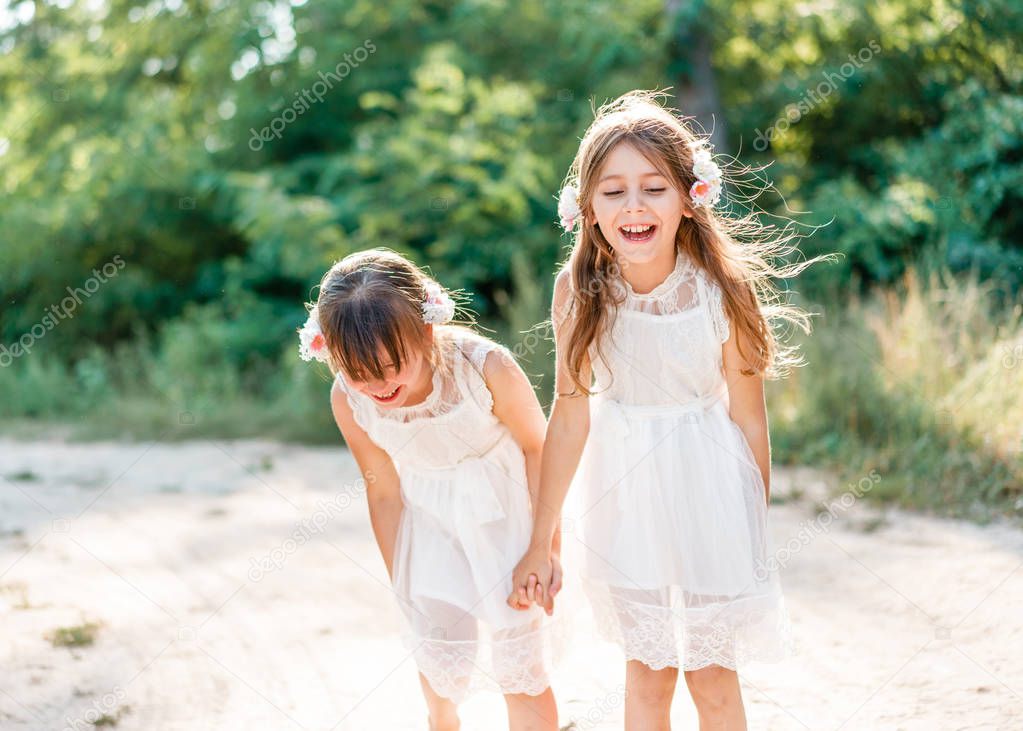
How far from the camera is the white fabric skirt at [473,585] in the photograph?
2.64 m

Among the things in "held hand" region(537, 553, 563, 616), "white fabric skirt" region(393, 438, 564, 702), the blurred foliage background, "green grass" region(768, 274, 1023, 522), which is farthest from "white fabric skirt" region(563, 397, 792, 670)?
the blurred foliage background

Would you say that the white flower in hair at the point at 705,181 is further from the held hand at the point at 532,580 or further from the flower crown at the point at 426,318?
the held hand at the point at 532,580

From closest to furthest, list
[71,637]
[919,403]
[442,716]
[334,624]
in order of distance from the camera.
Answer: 1. [442,716]
2. [71,637]
3. [334,624]
4. [919,403]

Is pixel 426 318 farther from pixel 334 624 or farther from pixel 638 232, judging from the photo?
pixel 334 624

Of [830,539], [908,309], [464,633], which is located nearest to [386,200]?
[908,309]

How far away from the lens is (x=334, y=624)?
4082mm

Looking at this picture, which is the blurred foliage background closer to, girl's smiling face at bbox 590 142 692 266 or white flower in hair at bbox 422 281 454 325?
girl's smiling face at bbox 590 142 692 266

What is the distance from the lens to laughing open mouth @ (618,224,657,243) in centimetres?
244

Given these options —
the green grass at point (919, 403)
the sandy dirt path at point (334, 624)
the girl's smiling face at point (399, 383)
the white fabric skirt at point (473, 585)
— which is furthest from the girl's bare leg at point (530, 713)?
the green grass at point (919, 403)

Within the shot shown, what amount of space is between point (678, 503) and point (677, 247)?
661 mm

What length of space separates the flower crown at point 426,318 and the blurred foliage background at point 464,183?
3.41 metres

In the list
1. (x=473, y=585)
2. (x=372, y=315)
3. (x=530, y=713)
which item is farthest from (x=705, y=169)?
(x=530, y=713)

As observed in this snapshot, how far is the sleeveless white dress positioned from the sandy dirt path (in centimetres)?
56

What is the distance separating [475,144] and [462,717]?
19.6ft
